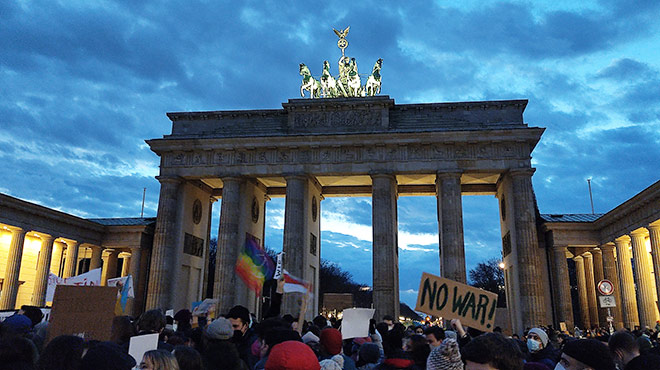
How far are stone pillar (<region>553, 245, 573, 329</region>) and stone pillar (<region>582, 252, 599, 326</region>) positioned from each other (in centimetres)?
349

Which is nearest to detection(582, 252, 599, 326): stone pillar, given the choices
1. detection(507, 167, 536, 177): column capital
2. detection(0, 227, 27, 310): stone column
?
detection(507, 167, 536, 177): column capital

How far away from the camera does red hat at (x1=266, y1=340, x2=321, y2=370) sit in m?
3.56

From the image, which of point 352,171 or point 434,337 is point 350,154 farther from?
point 434,337

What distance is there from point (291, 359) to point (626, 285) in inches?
1458

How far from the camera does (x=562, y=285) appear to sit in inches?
1439

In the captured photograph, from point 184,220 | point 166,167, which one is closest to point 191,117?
point 166,167

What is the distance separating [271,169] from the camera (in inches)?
1521

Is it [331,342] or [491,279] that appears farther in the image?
[491,279]

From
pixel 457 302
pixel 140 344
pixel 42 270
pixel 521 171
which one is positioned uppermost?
pixel 521 171

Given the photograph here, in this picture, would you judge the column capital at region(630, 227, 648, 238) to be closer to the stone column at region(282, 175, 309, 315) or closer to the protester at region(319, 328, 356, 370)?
the stone column at region(282, 175, 309, 315)

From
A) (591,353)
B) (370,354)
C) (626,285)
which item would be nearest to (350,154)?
(626,285)

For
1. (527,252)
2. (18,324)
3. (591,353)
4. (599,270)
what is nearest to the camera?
(591,353)

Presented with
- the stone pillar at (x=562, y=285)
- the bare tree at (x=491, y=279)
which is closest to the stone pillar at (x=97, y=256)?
the stone pillar at (x=562, y=285)

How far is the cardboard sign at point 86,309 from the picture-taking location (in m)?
7.84
